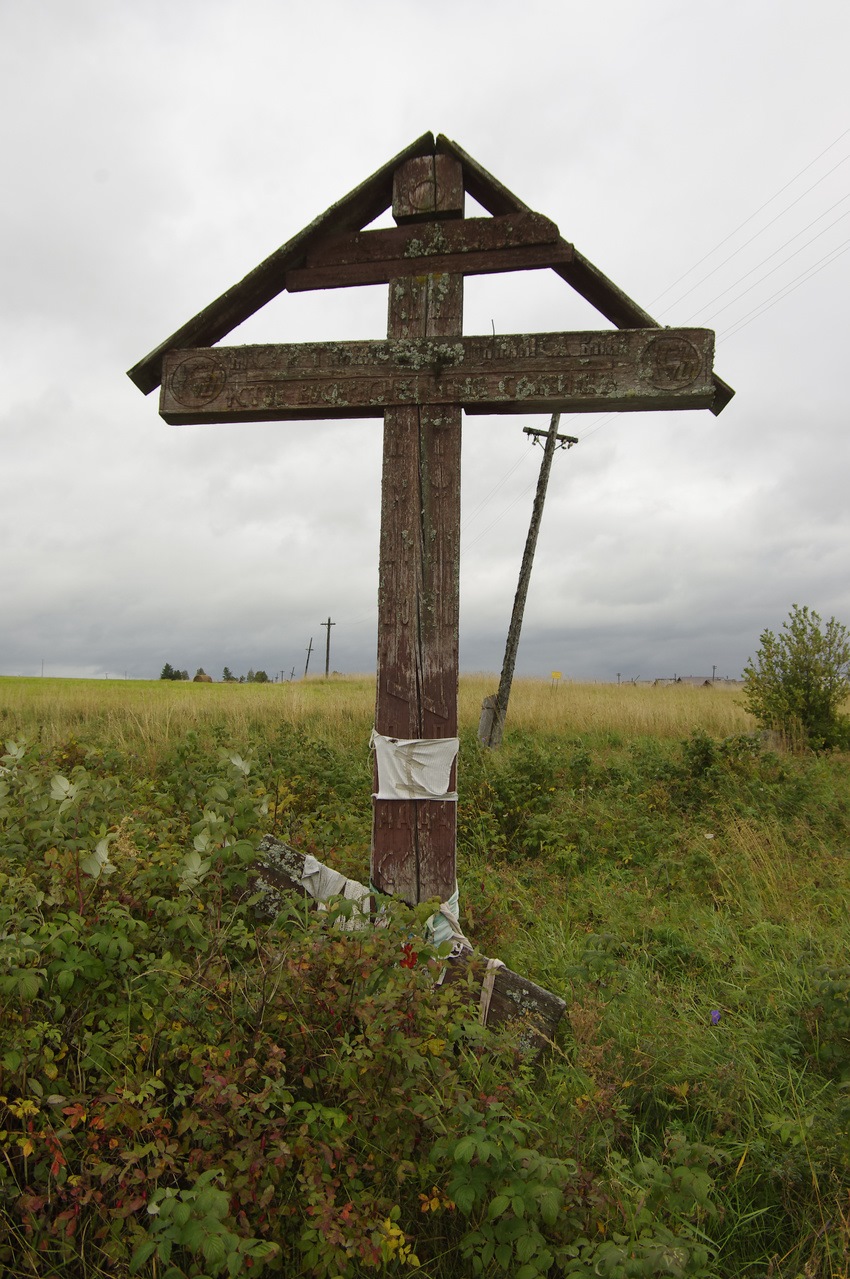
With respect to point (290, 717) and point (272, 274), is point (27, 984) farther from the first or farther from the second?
point (290, 717)

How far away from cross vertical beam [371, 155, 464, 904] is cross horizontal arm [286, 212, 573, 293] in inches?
4.6

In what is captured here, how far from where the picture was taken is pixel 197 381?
3822 mm

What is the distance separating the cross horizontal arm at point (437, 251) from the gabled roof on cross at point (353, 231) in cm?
3

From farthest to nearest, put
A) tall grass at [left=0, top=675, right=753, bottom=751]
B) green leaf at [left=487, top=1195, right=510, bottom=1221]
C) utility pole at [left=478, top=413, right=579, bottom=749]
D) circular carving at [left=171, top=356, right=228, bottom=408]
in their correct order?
utility pole at [left=478, top=413, right=579, bottom=749]
tall grass at [left=0, top=675, right=753, bottom=751]
circular carving at [left=171, top=356, right=228, bottom=408]
green leaf at [left=487, top=1195, right=510, bottom=1221]

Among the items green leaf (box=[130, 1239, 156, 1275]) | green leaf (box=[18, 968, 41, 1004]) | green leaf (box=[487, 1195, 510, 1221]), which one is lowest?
green leaf (box=[130, 1239, 156, 1275])

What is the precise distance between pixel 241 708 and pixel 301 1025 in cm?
980

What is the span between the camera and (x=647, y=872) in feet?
18.6

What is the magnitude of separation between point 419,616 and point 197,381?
5.36ft

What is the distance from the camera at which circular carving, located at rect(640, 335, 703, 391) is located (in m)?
3.56

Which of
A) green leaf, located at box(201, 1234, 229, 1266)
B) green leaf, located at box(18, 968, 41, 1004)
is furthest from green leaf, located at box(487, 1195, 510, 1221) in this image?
green leaf, located at box(18, 968, 41, 1004)

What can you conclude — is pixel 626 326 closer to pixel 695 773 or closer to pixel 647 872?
pixel 647 872

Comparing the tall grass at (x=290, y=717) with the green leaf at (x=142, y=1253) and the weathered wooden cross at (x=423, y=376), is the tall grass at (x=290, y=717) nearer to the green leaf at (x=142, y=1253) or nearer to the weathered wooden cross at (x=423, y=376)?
the weathered wooden cross at (x=423, y=376)

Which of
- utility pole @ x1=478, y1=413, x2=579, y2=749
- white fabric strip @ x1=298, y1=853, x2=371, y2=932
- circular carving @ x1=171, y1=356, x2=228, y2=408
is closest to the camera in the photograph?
white fabric strip @ x1=298, y1=853, x2=371, y2=932

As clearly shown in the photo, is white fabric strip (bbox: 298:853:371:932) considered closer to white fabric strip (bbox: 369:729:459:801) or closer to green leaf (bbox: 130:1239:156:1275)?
white fabric strip (bbox: 369:729:459:801)
